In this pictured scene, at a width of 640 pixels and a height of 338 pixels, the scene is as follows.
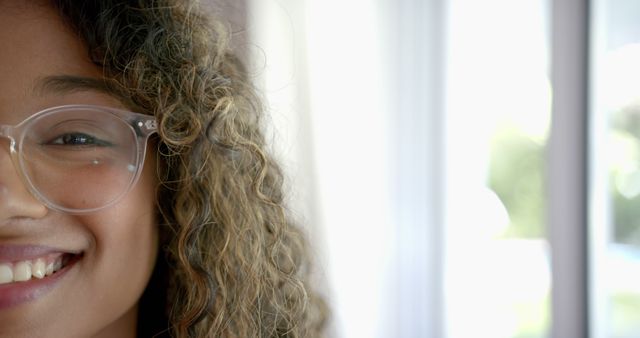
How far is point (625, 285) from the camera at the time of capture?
1.86 m

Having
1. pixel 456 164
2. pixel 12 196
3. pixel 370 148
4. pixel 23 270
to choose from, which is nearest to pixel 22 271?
pixel 23 270

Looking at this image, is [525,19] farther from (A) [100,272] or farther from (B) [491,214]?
(A) [100,272]

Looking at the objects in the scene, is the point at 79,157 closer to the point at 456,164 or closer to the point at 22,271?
the point at 22,271

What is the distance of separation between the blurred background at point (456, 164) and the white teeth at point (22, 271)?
90 centimetres

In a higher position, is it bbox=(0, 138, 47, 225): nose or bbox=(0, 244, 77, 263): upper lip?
bbox=(0, 138, 47, 225): nose

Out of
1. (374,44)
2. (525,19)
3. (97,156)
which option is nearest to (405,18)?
(374,44)

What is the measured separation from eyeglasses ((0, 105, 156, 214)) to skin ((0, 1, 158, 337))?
2 cm

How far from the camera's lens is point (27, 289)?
0.99m

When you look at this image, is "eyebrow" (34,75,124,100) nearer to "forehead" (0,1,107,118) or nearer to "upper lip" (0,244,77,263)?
"forehead" (0,1,107,118)

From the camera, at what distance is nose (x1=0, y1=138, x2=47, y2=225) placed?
93cm

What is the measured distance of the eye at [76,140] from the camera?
0.99m

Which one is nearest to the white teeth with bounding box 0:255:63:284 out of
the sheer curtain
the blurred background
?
the blurred background

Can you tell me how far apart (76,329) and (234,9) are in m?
0.89

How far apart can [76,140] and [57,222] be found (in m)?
0.12
